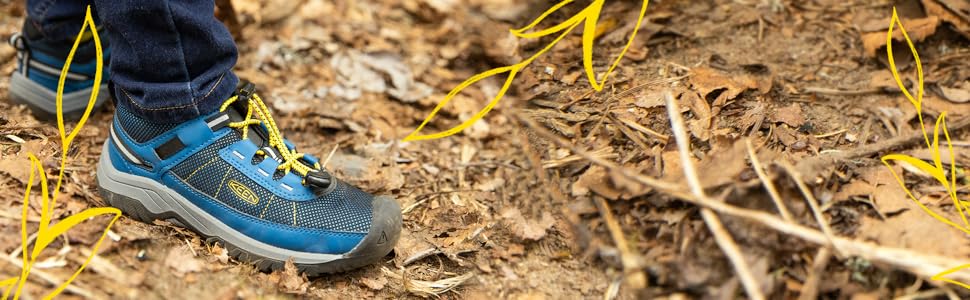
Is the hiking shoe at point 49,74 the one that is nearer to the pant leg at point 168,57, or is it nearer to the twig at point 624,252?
the pant leg at point 168,57

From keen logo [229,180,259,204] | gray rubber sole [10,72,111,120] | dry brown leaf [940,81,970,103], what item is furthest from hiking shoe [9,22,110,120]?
dry brown leaf [940,81,970,103]

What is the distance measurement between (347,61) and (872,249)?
6.94 feet

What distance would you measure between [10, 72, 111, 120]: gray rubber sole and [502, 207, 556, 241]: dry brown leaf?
4.79 feet

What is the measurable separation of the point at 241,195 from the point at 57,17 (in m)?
0.88

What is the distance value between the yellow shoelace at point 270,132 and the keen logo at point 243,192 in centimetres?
9

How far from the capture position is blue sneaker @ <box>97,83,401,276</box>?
76.9 inches

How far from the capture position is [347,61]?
3.12 metres

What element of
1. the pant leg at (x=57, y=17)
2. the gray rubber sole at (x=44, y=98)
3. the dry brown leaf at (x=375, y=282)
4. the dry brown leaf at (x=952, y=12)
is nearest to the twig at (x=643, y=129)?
the dry brown leaf at (x=375, y=282)

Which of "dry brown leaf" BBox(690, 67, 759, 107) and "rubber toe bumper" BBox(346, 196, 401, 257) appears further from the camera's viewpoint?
"dry brown leaf" BBox(690, 67, 759, 107)

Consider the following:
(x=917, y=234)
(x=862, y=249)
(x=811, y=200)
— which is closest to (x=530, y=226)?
(x=811, y=200)

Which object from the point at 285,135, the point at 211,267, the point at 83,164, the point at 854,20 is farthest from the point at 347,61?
the point at 854,20

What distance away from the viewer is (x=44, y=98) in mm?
2463

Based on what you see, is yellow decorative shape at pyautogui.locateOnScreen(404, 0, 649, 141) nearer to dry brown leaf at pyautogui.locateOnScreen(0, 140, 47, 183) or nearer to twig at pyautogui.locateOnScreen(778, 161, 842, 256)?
twig at pyautogui.locateOnScreen(778, 161, 842, 256)

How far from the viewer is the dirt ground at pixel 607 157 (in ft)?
5.50
